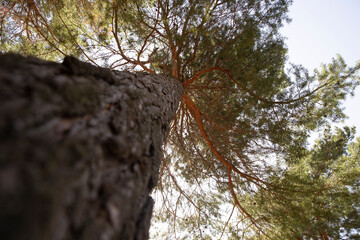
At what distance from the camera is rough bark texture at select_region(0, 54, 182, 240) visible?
396mm

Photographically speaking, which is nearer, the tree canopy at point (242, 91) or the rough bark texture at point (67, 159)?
the rough bark texture at point (67, 159)

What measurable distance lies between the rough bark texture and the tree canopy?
→ 2.78 meters

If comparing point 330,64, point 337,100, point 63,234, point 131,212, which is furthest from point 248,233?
point 63,234

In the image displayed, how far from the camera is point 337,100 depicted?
4023mm

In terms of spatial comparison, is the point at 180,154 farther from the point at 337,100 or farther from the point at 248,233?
the point at 337,100

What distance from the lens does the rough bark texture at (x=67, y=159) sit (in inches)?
15.6

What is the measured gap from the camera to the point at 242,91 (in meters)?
3.80

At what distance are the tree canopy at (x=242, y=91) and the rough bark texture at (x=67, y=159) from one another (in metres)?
2.78

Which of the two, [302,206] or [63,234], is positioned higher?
[302,206]

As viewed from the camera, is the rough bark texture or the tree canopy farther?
the tree canopy

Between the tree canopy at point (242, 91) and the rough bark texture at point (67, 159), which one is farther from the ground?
the tree canopy at point (242, 91)

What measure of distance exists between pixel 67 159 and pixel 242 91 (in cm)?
370

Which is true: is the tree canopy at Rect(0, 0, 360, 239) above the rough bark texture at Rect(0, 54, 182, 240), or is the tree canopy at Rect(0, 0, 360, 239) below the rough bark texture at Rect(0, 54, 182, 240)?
above

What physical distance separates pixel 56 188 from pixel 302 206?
3.91m
